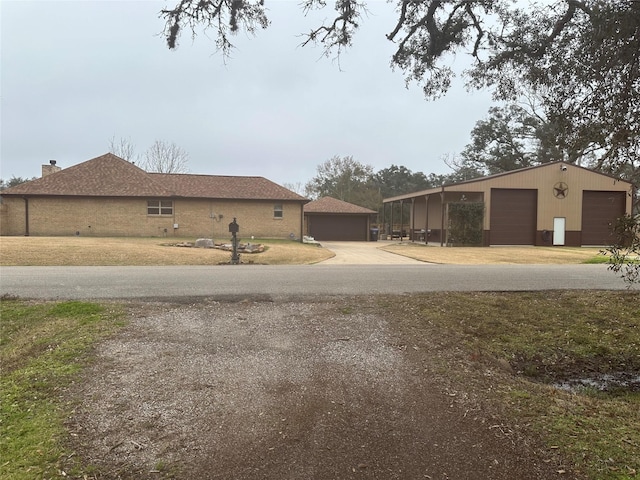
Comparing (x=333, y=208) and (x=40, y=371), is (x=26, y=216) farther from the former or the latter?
(x=40, y=371)

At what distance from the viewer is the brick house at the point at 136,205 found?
24.8 metres

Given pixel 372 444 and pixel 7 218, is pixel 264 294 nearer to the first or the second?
pixel 372 444

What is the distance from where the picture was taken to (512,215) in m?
26.7

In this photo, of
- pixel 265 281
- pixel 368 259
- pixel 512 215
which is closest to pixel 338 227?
pixel 512 215

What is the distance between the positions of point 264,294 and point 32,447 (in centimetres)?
519

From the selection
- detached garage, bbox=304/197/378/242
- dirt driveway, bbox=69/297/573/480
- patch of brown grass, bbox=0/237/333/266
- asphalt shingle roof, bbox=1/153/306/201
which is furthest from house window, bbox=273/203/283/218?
dirt driveway, bbox=69/297/573/480

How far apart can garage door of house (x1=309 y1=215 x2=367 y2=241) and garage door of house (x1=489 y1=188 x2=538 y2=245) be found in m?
12.1

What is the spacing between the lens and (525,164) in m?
42.1

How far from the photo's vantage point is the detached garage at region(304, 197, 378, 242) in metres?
35.5

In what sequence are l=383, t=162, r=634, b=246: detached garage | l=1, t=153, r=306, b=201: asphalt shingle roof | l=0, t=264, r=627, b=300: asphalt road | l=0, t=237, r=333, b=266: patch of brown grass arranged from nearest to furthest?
l=0, t=264, r=627, b=300: asphalt road → l=0, t=237, r=333, b=266: patch of brown grass → l=1, t=153, r=306, b=201: asphalt shingle roof → l=383, t=162, r=634, b=246: detached garage

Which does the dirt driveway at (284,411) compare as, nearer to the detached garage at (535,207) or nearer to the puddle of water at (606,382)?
the puddle of water at (606,382)

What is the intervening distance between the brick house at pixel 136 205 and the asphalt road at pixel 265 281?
13966 millimetres

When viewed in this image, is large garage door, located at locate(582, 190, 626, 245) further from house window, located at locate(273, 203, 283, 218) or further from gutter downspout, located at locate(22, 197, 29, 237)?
gutter downspout, located at locate(22, 197, 29, 237)

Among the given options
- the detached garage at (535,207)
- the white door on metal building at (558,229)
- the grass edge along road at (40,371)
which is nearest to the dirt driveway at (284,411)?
the grass edge along road at (40,371)
